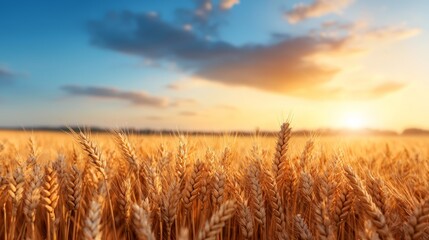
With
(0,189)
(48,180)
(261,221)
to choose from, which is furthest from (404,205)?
(0,189)

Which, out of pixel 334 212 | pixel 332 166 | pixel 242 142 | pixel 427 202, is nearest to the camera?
pixel 427 202

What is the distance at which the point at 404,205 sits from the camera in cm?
271

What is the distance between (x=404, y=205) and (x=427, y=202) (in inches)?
36.4

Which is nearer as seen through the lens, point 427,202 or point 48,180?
point 427,202

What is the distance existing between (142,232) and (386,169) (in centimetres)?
424

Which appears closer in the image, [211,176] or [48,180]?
[48,180]

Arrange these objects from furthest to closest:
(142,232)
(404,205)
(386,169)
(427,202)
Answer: (386,169) < (404,205) < (427,202) < (142,232)

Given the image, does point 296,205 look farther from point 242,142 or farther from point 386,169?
point 242,142

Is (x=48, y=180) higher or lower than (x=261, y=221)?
higher

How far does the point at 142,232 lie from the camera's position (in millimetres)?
1477

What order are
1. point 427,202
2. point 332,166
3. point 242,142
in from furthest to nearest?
point 242,142 → point 332,166 → point 427,202

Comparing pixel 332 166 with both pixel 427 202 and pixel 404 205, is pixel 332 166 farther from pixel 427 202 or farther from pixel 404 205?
pixel 427 202

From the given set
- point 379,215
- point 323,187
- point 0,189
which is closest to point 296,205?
point 323,187

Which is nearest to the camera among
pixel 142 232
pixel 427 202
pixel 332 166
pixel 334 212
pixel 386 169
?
pixel 142 232
